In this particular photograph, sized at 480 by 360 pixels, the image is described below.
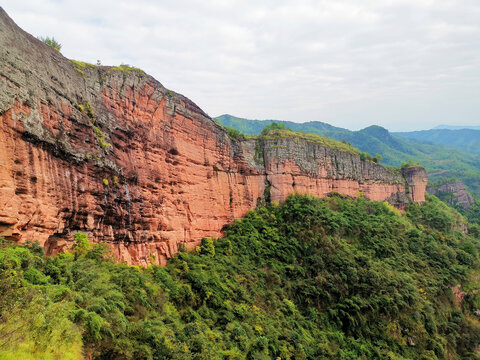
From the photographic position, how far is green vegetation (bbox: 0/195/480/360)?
27.6 feet

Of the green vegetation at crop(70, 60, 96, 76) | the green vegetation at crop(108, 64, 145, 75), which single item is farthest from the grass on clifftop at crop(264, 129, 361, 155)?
the green vegetation at crop(70, 60, 96, 76)

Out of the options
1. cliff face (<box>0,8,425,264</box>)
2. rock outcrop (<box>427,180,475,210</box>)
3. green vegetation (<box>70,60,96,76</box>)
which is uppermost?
green vegetation (<box>70,60,96,76</box>)

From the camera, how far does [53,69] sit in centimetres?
1405

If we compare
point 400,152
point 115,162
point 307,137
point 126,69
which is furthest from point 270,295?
point 400,152

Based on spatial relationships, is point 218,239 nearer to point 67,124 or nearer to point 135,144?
point 135,144

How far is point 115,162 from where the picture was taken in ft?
55.1

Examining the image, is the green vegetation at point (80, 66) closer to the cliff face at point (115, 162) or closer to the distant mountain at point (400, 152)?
the cliff face at point (115, 162)

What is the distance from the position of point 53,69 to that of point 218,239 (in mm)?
16607

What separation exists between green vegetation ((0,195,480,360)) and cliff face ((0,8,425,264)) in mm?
1537

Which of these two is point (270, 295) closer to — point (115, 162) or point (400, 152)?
point (115, 162)

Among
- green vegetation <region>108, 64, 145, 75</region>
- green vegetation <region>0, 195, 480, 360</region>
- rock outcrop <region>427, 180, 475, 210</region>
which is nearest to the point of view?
green vegetation <region>0, 195, 480, 360</region>

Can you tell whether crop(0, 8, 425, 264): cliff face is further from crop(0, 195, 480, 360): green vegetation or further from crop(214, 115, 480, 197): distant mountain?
crop(214, 115, 480, 197): distant mountain

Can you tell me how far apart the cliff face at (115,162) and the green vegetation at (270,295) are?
1.54 metres

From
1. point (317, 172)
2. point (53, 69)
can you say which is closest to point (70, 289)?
point (53, 69)
